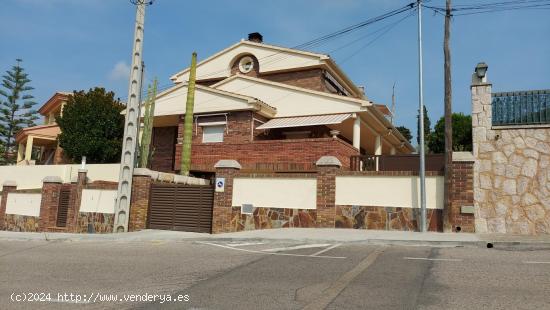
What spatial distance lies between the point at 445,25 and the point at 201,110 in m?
12.0

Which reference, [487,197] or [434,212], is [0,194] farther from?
[487,197]

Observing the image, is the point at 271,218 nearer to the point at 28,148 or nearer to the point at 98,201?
the point at 98,201

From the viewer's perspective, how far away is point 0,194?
77.7 ft

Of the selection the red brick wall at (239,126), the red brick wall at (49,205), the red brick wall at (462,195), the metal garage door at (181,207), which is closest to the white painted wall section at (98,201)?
the metal garage door at (181,207)

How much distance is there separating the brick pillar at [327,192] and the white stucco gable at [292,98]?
622 cm

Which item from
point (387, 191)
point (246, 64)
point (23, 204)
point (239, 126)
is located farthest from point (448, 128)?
point (23, 204)

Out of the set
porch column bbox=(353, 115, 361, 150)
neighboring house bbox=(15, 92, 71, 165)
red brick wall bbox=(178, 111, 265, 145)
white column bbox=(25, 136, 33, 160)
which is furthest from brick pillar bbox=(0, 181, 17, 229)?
porch column bbox=(353, 115, 361, 150)

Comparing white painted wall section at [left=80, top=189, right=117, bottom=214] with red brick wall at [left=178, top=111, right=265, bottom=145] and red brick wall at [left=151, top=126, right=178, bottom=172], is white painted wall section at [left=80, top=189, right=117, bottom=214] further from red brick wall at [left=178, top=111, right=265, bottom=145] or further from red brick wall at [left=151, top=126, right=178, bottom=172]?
red brick wall at [left=151, top=126, right=178, bottom=172]

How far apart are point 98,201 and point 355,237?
426 inches

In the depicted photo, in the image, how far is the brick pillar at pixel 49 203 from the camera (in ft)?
Result: 63.7

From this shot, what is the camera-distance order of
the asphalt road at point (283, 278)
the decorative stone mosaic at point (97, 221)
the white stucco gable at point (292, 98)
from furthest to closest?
1. the white stucco gable at point (292, 98)
2. the decorative stone mosaic at point (97, 221)
3. the asphalt road at point (283, 278)

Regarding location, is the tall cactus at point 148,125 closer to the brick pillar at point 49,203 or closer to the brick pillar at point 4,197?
the brick pillar at point 49,203

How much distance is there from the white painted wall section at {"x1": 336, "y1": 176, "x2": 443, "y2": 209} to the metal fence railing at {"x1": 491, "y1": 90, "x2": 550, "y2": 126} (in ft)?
9.34

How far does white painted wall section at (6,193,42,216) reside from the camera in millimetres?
20531
